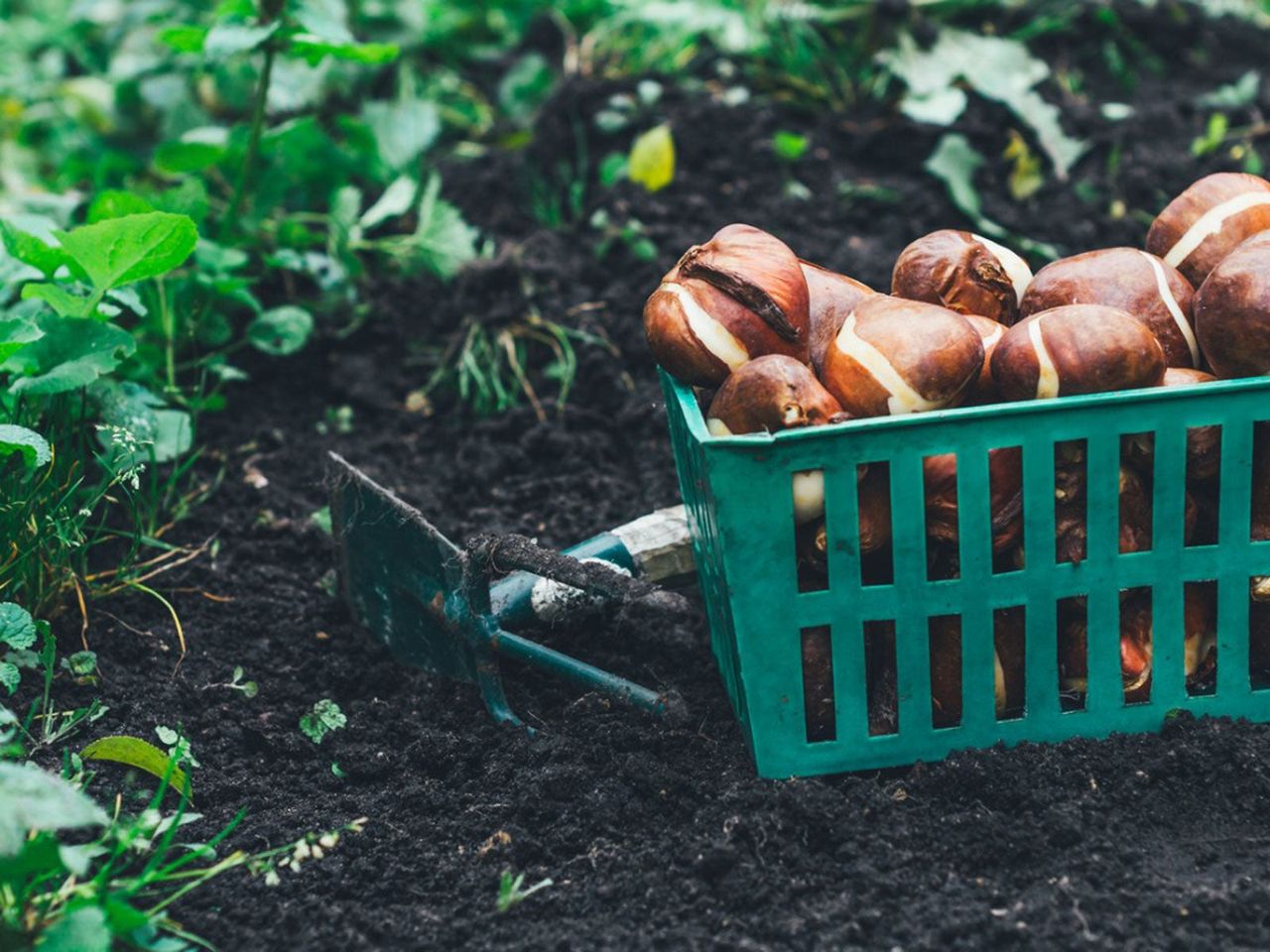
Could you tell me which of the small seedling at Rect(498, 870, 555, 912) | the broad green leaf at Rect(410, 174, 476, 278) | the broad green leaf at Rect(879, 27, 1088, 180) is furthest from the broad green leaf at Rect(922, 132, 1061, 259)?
the small seedling at Rect(498, 870, 555, 912)

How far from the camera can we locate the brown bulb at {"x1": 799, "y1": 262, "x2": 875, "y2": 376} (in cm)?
185

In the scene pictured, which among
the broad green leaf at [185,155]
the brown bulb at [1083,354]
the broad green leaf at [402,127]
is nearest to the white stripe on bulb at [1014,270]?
the brown bulb at [1083,354]

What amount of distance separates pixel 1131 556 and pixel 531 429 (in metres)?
1.32

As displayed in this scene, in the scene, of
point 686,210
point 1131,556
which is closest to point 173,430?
point 686,210

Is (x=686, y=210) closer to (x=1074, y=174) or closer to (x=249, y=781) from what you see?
(x=1074, y=174)

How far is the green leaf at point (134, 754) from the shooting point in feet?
6.06

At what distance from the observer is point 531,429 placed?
9.10 ft

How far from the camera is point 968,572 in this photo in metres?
1.73

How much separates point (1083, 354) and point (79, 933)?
1.27 m

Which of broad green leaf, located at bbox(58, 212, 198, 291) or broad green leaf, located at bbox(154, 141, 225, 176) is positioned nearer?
broad green leaf, located at bbox(58, 212, 198, 291)

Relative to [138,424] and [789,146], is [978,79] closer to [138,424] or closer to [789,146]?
[789,146]

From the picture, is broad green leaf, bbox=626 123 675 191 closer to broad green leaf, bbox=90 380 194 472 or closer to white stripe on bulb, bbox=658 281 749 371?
broad green leaf, bbox=90 380 194 472

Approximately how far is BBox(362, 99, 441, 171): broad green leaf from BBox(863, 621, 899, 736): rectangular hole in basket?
2160mm

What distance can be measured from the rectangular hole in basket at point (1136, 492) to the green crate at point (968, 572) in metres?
0.02
